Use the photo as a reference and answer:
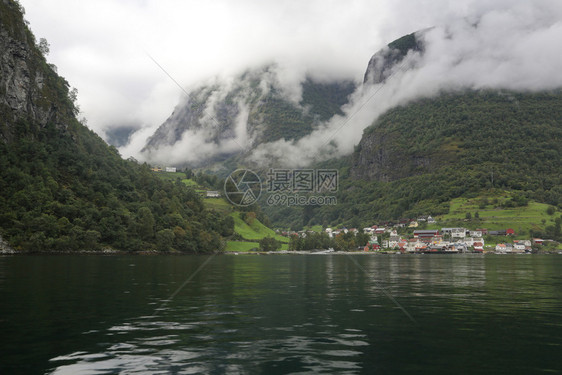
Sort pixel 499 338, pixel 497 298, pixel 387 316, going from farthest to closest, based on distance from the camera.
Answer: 1. pixel 497 298
2. pixel 387 316
3. pixel 499 338

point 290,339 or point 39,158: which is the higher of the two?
point 39,158

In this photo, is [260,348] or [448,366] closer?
[448,366]

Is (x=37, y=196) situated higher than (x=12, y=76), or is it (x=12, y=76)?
(x=12, y=76)

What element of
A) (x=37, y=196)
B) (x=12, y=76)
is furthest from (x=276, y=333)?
(x=12, y=76)

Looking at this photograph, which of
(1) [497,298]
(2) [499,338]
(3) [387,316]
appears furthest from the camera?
(1) [497,298]

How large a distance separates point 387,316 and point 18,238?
147396 mm

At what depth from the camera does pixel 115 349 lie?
20.1 m

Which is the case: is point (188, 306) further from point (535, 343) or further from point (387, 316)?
point (535, 343)

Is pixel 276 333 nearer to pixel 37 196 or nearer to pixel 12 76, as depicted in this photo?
pixel 37 196

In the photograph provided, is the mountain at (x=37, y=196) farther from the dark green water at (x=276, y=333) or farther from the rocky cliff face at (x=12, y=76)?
the dark green water at (x=276, y=333)

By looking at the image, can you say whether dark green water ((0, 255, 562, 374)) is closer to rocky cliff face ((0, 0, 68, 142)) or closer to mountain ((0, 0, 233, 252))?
mountain ((0, 0, 233, 252))

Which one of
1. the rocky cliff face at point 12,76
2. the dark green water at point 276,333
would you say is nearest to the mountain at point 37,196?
the rocky cliff face at point 12,76

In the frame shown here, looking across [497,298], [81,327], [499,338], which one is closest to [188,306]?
[81,327]

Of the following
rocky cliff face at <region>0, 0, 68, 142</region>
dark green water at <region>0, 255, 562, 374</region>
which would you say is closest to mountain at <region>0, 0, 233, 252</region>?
rocky cliff face at <region>0, 0, 68, 142</region>
